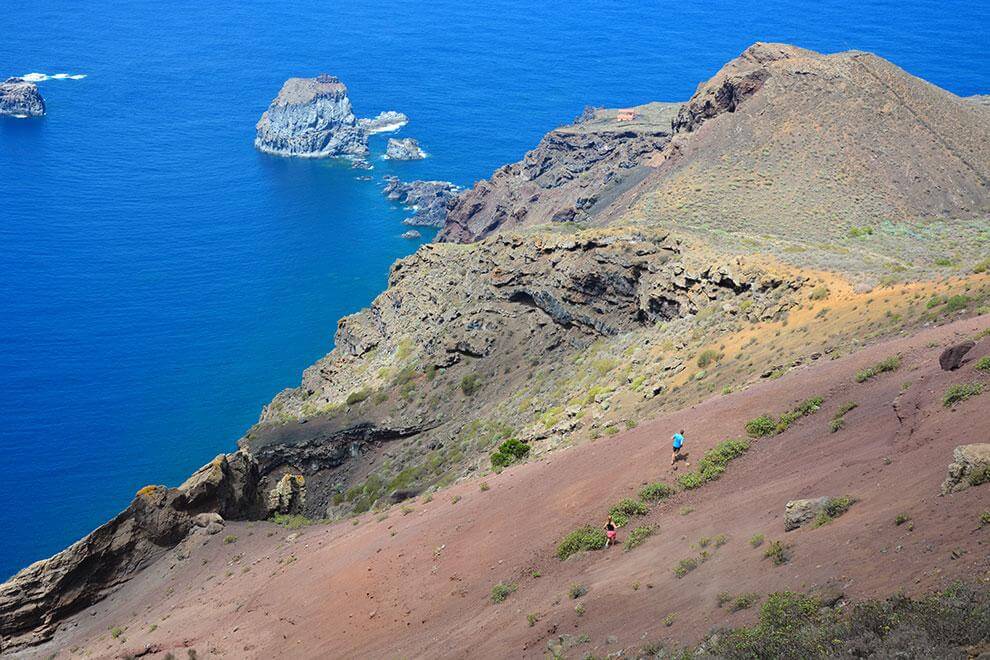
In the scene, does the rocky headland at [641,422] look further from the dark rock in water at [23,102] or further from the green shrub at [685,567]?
the dark rock in water at [23,102]

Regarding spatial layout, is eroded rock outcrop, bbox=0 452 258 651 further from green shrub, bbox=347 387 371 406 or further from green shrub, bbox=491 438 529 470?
green shrub, bbox=347 387 371 406

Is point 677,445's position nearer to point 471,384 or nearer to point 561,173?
point 471,384

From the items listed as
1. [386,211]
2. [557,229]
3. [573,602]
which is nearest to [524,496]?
[573,602]

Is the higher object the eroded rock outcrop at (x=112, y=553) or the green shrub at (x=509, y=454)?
the green shrub at (x=509, y=454)

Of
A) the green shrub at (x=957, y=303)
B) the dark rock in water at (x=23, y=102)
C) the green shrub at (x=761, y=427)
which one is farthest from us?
the dark rock in water at (x=23, y=102)

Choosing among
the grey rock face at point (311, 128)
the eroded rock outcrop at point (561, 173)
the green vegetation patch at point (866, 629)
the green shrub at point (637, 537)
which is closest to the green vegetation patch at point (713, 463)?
the green shrub at point (637, 537)

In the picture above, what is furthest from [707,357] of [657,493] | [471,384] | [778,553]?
[778,553]
